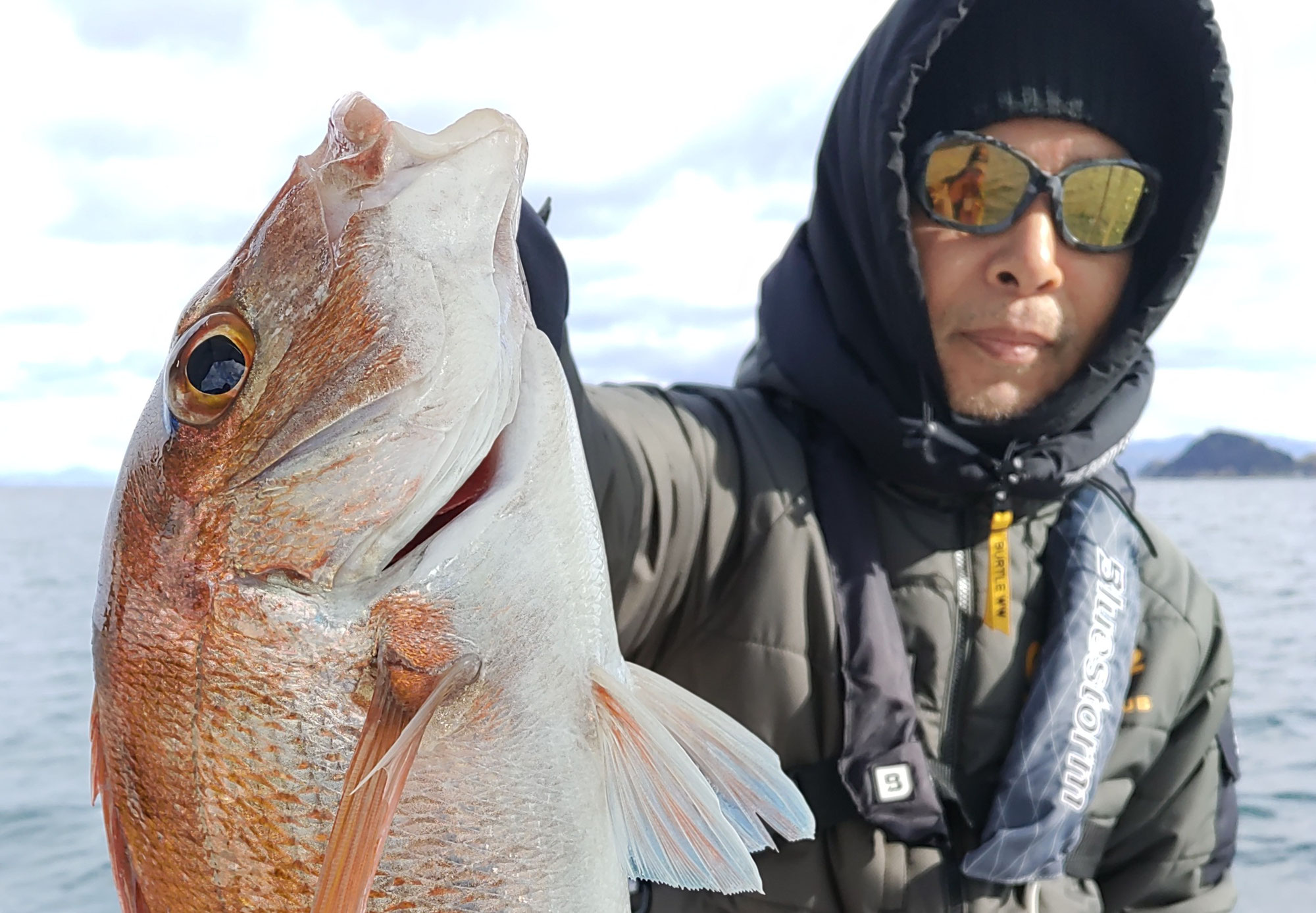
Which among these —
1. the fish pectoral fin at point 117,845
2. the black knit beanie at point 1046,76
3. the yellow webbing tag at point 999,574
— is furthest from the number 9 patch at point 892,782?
the black knit beanie at point 1046,76

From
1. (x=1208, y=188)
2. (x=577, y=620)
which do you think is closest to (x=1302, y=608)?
(x=1208, y=188)

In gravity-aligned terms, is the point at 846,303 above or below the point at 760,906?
above

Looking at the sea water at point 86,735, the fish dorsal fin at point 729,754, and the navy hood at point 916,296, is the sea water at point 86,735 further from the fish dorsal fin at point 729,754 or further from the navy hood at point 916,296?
the navy hood at point 916,296

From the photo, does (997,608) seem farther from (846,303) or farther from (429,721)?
(429,721)

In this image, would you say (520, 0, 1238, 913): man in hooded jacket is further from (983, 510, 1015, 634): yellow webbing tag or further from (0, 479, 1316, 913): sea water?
(0, 479, 1316, 913): sea water

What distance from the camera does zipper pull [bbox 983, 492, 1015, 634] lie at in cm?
240

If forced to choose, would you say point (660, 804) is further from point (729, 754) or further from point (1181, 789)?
point (1181, 789)

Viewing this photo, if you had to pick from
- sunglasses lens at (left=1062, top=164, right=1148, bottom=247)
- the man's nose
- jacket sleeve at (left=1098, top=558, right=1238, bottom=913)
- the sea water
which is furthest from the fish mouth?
jacket sleeve at (left=1098, top=558, right=1238, bottom=913)

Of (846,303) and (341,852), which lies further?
(846,303)

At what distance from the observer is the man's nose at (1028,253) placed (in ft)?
8.00

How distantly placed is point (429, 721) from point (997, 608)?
68.7 inches

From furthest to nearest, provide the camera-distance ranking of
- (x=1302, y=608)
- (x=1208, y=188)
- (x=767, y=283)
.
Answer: (x=1302, y=608) < (x=767, y=283) < (x=1208, y=188)

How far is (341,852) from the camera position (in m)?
0.95

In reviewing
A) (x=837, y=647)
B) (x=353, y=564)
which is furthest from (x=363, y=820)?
(x=837, y=647)
